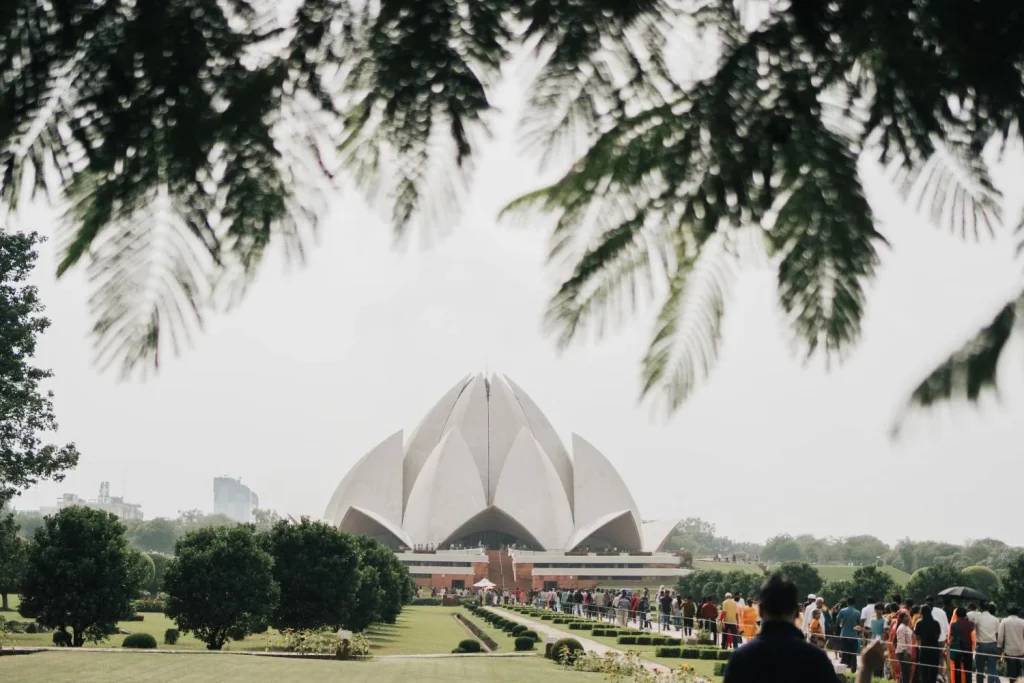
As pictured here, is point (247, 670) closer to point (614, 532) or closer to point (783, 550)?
point (614, 532)

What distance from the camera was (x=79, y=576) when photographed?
50.4 ft

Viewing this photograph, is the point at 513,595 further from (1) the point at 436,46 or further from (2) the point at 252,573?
(1) the point at 436,46

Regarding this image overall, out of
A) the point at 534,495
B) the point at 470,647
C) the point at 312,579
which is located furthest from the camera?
the point at 534,495

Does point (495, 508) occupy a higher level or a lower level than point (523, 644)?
Result: higher

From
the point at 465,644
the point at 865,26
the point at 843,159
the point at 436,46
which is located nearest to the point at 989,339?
the point at 843,159

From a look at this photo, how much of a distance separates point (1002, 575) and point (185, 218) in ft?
69.8

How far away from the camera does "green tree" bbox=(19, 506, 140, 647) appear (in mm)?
15344

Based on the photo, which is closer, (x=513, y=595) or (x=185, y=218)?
(x=185, y=218)

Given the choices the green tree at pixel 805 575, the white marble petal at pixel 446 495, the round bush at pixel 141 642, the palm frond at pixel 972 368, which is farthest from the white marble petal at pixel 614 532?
the palm frond at pixel 972 368

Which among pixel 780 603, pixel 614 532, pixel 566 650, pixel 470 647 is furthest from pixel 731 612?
pixel 614 532

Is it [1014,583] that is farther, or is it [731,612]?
[1014,583]

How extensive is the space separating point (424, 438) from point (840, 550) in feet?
173

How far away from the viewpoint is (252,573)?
52.7 ft

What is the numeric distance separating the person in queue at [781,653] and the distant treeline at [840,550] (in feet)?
102
